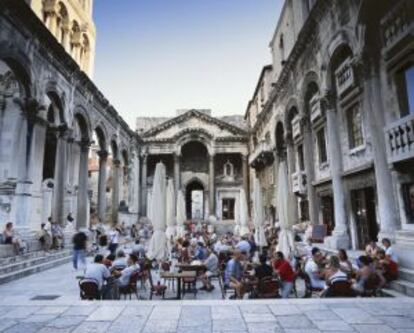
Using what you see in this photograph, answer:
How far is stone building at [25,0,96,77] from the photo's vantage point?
17984mm

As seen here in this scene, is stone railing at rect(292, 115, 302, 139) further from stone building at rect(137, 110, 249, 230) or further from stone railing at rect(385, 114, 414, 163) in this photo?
stone building at rect(137, 110, 249, 230)

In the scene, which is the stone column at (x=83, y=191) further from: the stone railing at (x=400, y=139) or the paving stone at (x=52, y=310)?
the stone railing at (x=400, y=139)

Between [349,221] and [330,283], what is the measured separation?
658 cm

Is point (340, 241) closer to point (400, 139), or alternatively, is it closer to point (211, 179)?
point (400, 139)

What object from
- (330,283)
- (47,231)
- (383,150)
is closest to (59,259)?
(47,231)

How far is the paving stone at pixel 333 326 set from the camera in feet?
13.7

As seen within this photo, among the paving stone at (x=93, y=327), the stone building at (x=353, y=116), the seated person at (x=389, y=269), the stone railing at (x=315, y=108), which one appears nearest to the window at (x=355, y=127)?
the stone building at (x=353, y=116)

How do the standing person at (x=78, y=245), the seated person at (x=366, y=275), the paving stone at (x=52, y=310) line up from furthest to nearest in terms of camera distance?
the standing person at (x=78, y=245) → the seated person at (x=366, y=275) → the paving stone at (x=52, y=310)

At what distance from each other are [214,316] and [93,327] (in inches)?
72.3

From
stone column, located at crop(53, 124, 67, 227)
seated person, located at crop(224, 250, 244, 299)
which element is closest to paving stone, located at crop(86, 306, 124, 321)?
seated person, located at crop(224, 250, 244, 299)

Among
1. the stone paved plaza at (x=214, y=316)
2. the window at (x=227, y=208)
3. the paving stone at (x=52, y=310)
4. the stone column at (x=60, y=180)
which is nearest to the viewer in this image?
the stone paved plaza at (x=214, y=316)

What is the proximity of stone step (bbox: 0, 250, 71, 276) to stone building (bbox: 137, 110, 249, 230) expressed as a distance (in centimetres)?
1891

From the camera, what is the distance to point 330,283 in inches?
224

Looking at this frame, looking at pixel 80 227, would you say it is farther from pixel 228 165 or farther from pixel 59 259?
pixel 228 165
